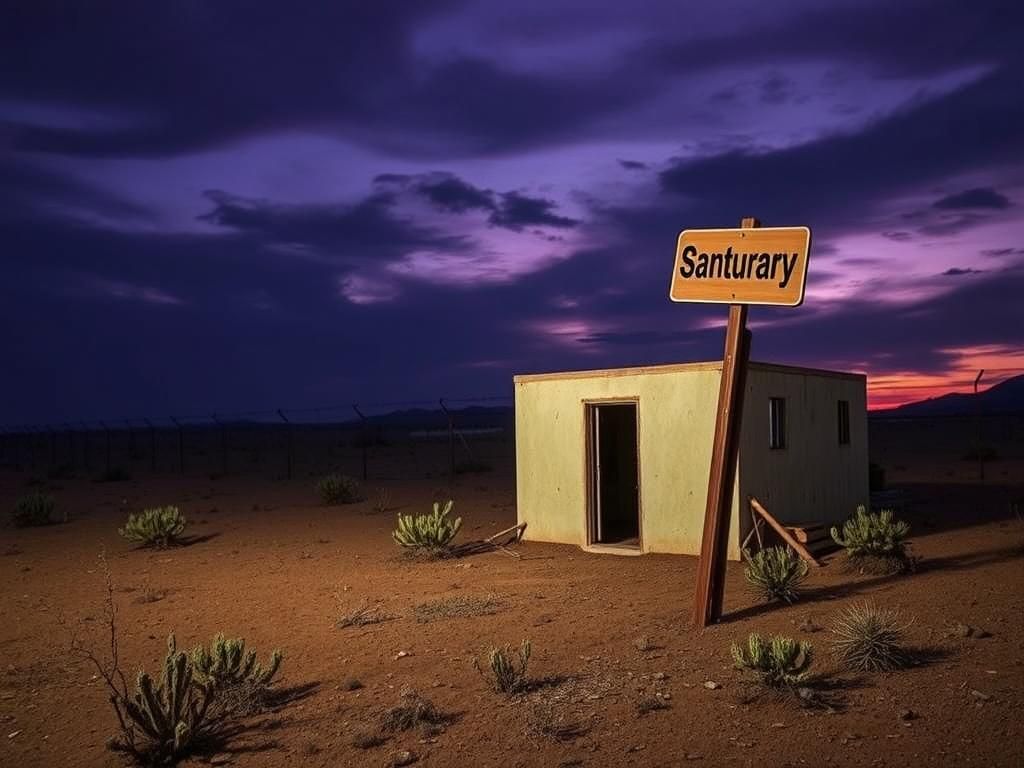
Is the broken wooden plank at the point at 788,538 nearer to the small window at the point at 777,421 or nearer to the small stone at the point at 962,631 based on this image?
the small window at the point at 777,421

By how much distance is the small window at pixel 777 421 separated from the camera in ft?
45.2

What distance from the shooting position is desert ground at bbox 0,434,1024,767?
18.8ft

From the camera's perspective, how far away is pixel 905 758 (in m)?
5.25

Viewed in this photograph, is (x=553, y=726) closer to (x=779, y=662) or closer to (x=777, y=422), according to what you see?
(x=779, y=662)

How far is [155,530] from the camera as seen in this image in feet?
52.4

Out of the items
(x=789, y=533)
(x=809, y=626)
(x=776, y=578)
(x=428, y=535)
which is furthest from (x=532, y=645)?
(x=428, y=535)

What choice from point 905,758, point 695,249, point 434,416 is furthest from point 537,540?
point 434,416

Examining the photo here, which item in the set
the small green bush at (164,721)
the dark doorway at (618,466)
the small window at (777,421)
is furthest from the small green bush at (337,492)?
the small green bush at (164,721)

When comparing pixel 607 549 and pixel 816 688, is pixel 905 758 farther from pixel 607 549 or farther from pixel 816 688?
pixel 607 549

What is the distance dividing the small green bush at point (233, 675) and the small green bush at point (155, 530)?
9.70 m

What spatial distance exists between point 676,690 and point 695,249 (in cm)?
386

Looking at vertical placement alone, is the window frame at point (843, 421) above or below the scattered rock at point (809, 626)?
above

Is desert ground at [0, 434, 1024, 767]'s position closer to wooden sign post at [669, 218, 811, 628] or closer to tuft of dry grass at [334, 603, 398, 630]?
tuft of dry grass at [334, 603, 398, 630]

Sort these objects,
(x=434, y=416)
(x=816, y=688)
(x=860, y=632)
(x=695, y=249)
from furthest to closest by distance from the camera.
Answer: (x=434, y=416) → (x=695, y=249) → (x=860, y=632) → (x=816, y=688)
